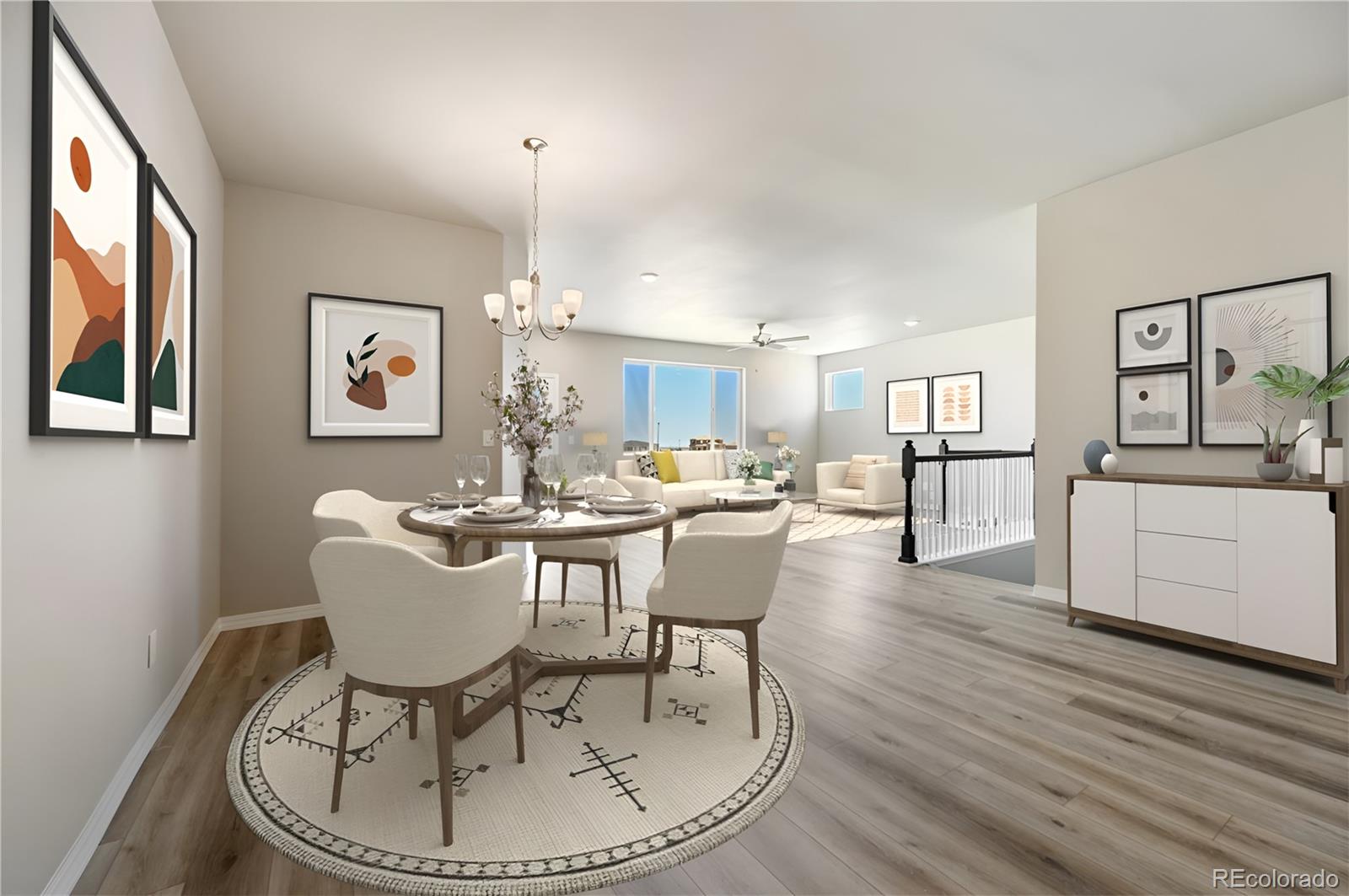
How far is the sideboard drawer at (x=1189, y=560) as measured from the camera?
277cm

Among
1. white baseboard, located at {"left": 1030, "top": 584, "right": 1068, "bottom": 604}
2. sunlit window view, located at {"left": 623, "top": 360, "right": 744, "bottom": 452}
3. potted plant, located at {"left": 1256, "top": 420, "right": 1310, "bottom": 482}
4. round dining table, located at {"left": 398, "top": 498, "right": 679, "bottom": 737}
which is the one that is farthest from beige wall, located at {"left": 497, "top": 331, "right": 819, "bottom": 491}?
potted plant, located at {"left": 1256, "top": 420, "right": 1310, "bottom": 482}

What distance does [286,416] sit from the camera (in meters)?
3.48

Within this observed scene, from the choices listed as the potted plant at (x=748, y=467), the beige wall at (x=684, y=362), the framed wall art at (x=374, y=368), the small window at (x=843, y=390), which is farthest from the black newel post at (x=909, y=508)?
the small window at (x=843, y=390)

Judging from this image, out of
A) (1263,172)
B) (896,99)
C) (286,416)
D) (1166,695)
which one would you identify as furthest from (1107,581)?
(286,416)

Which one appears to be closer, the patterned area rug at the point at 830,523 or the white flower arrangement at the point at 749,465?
the patterned area rug at the point at 830,523

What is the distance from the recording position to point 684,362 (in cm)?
944

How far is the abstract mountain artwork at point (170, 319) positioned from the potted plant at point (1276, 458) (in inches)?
180

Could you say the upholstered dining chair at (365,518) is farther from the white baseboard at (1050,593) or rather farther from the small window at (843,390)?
the small window at (843,390)

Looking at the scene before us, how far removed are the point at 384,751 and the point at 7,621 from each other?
1124 mm

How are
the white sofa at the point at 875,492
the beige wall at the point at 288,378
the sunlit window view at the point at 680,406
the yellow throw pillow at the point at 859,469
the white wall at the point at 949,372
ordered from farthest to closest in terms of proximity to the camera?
the sunlit window view at the point at 680,406 → the yellow throw pillow at the point at 859,469 → the white sofa at the point at 875,492 → the white wall at the point at 949,372 → the beige wall at the point at 288,378

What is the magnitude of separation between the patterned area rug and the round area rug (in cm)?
364

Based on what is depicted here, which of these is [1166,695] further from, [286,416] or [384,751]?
[286,416]

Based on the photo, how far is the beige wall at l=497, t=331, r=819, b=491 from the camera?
8.28 m

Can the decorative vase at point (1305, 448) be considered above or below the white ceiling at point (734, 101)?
below
